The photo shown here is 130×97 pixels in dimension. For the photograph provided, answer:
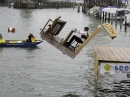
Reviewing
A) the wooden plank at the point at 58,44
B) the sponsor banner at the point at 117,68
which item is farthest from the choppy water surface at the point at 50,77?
the sponsor banner at the point at 117,68

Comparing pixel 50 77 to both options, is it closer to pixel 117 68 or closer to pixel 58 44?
pixel 58 44

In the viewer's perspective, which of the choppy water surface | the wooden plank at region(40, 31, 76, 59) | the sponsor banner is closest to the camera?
the sponsor banner

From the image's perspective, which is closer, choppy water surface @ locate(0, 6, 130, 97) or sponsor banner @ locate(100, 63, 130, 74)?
sponsor banner @ locate(100, 63, 130, 74)

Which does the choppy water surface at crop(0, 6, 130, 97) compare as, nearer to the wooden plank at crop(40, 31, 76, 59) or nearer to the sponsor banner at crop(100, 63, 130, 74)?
the wooden plank at crop(40, 31, 76, 59)

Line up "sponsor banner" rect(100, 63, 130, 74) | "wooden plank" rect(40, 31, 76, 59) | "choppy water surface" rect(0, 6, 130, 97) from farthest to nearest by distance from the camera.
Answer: "wooden plank" rect(40, 31, 76, 59), "choppy water surface" rect(0, 6, 130, 97), "sponsor banner" rect(100, 63, 130, 74)

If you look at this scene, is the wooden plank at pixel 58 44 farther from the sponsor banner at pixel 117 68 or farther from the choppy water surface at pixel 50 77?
the sponsor banner at pixel 117 68

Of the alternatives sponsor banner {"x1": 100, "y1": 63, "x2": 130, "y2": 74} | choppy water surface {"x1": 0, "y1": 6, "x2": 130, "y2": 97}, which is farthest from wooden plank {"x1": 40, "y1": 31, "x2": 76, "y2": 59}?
sponsor banner {"x1": 100, "y1": 63, "x2": 130, "y2": 74}

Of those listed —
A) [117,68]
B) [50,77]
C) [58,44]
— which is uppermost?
[58,44]

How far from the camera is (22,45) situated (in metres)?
32.8

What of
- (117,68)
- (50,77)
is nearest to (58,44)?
(50,77)

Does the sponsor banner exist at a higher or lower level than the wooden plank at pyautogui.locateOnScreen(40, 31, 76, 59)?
lower

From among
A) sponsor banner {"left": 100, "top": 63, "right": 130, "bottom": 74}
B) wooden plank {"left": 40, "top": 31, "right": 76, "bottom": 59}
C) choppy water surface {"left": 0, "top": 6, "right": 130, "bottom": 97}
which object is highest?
wooden plank {"left": 40, "top": 31, "right": 76, "bottom": 59}

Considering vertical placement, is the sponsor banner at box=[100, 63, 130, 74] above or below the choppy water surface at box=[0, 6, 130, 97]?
above

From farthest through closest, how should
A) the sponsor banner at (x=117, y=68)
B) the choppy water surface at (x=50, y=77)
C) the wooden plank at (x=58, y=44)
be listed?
the wooden plank at (x=58, y=44), the choppy water surface at (x=50, y=77), the sponsor banner at (x=117, y=68)
